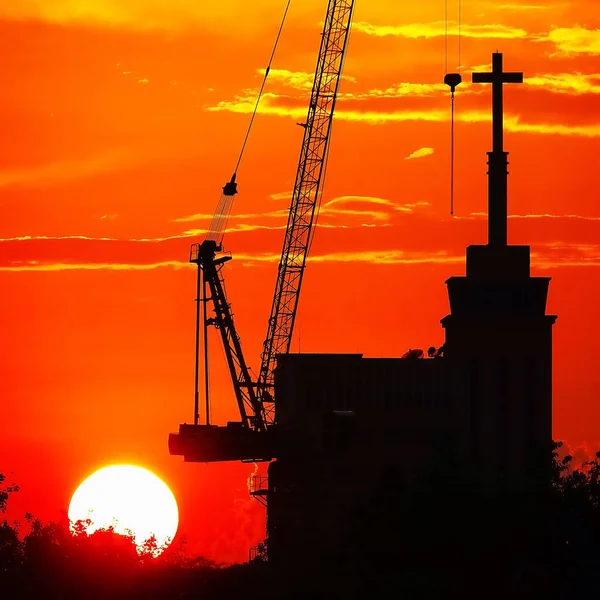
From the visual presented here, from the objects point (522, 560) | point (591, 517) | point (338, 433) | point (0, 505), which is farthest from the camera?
point (591, 517)

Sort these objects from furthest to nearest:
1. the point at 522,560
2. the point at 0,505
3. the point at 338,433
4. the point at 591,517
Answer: the point at 591,517
the point at 522,560
the point at 0,505
the point at 338,433

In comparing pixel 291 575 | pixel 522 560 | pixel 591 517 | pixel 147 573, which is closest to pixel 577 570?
pixel 522 560

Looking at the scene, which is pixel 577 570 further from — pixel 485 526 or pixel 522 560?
pixel 485 526

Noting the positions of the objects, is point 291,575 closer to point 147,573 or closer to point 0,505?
point 147,573

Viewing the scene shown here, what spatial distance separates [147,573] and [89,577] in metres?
8.74

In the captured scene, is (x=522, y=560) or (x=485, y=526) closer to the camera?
(x=522, y=560)

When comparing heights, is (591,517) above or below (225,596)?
above

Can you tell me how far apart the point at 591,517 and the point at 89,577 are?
58972 mm

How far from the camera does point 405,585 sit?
177 metres

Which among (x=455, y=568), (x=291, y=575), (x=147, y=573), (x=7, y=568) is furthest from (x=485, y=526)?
(x=7, y=568)

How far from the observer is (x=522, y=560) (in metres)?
185

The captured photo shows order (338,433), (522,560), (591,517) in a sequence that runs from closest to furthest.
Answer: (338,433) < (522,560) < (591,517)

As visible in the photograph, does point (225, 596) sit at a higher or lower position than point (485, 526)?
lower

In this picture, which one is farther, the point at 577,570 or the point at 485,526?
the point at 485,526
